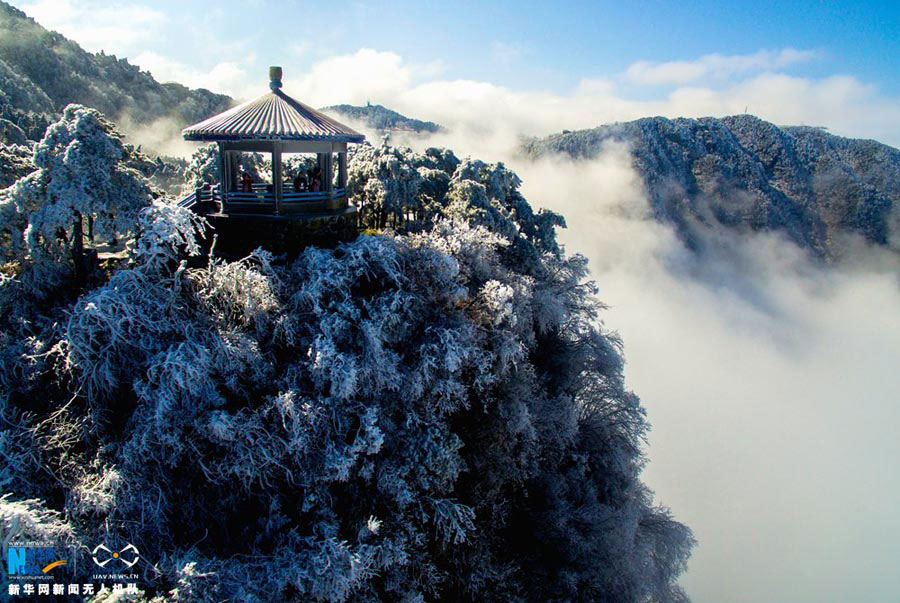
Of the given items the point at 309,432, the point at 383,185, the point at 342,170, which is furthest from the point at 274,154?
the point at 309,432

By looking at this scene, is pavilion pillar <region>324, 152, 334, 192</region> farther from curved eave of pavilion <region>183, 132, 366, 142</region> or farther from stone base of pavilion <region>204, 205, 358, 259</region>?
curved eave of pavilion <region>183, 132, 366, 142</region>

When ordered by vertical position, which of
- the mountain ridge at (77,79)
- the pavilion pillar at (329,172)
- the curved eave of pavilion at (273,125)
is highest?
the mountain ridge at (77,79)

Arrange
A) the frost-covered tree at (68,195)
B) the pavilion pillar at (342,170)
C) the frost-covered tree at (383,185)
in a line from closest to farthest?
the frost-covered tree at (68,195)
the pavilion pillar at (342,170)
the frost-covered tree at (383,185)

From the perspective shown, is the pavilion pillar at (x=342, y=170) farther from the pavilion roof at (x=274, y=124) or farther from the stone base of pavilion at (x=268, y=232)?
the stone base of pavilion at (x=268, y=232)

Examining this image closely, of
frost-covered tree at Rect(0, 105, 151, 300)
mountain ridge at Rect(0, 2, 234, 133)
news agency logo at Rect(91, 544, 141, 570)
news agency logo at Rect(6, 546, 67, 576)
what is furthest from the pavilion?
mountain ridge at Rect(0, 2, 234, 133)

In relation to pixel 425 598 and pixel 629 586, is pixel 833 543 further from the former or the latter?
pixel 425 598

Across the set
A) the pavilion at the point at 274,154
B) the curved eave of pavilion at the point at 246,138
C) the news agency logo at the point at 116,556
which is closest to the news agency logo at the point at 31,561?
the news agency logo at the point at 116,556

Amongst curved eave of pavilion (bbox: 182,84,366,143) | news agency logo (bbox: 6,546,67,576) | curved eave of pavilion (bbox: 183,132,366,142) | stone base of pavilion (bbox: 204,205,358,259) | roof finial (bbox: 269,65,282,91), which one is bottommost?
news agency logo (bbox: 6,546,67,576)
